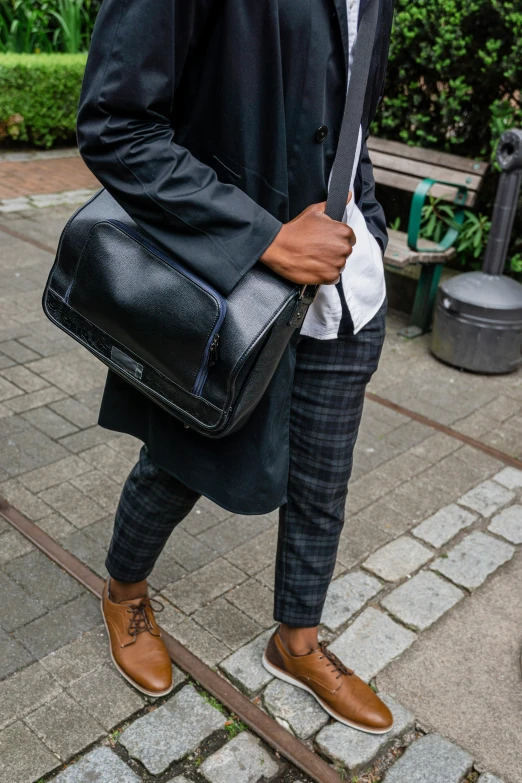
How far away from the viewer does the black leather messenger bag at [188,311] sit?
5.75 feet

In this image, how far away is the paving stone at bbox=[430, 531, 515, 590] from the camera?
309cm

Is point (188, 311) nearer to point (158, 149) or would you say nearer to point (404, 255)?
point (158, 149)

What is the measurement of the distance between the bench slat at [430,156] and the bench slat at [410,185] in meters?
0.13

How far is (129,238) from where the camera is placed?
184cm

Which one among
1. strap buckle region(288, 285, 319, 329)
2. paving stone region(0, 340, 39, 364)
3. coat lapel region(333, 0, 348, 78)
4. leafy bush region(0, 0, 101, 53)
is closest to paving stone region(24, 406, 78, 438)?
paving stone region(0, 340, 39, 364)

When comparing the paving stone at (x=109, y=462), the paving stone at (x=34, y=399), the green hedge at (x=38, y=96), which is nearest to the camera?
the paving stone at (x=109, y=462)

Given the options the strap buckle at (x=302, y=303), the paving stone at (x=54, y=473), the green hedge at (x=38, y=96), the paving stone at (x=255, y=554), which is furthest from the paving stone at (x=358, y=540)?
the green hedge at (x=38, y=96)

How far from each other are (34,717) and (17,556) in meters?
0.74

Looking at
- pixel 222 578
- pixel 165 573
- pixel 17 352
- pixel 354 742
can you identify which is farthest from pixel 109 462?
pixel 354 742

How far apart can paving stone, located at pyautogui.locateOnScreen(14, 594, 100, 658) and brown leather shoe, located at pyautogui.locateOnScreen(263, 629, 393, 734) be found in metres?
0.62

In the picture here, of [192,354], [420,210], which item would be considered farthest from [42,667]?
[420,210]

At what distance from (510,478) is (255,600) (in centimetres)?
148

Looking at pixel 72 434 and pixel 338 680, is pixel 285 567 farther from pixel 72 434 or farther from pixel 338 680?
pixel 72 434

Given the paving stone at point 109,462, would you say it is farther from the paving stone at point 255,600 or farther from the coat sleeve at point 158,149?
the coat sleeve at point 158,149
